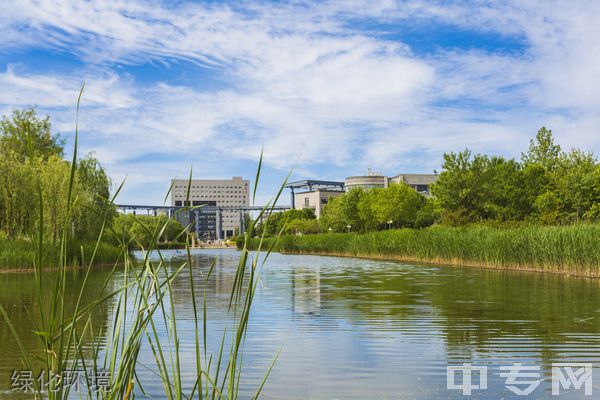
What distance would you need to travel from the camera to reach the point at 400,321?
914cm

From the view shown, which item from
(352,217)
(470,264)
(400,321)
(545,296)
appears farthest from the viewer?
(352,217)

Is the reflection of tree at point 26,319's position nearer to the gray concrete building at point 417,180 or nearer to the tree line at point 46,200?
the tree line at point 46,200

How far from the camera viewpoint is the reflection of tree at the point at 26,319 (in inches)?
239

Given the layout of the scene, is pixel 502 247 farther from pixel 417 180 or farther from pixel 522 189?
pixel 417 180

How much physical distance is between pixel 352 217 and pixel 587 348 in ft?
169

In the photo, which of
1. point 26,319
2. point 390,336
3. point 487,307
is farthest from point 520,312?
point 26,319

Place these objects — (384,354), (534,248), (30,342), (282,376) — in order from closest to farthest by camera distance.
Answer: (282,376)
(384,354)
(30,342)
(534,248)

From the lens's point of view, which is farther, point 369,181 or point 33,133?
point 369,181

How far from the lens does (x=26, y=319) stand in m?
9.41

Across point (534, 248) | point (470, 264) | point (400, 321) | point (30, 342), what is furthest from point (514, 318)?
point (470, 264)

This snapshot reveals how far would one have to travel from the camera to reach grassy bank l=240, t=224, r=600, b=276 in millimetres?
18750

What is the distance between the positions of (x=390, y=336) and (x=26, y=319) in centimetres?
574

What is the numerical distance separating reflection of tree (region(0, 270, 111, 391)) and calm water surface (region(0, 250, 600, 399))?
0.03 meters

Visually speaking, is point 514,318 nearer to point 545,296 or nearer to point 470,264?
point 545,296
